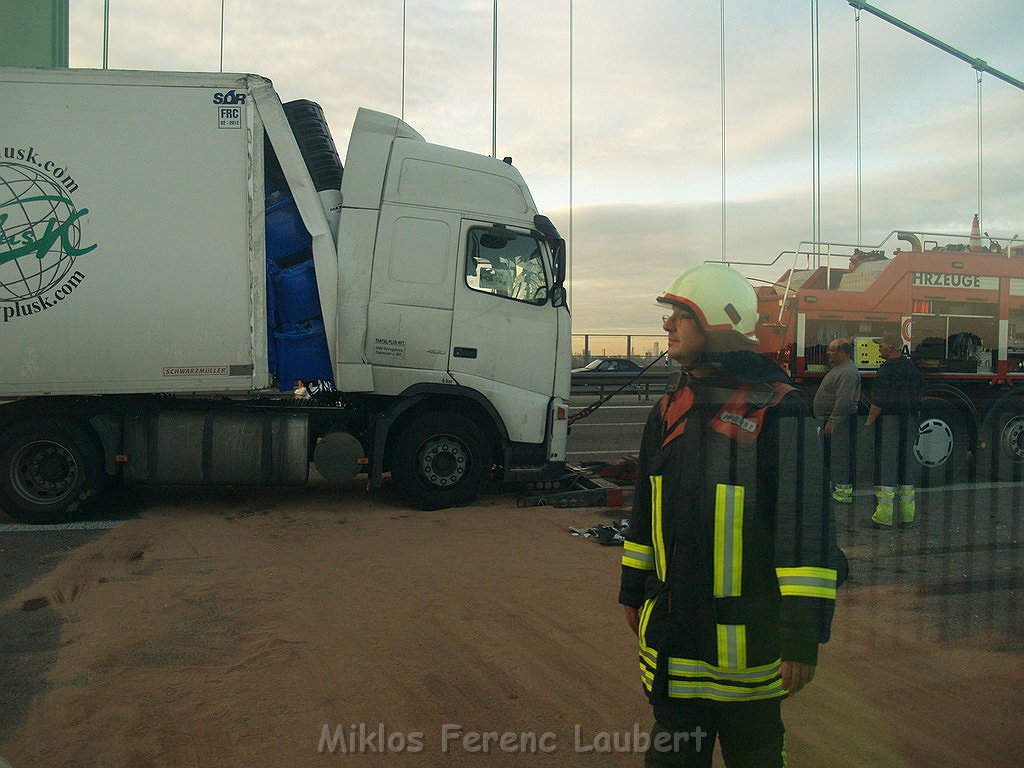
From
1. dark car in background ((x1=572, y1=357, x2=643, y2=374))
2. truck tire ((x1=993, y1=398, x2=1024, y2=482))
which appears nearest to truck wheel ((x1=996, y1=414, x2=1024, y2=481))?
truck tire ((x1=993, y1=398, x2=1024, y2=482))

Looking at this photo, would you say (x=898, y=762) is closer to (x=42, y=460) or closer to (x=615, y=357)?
(x=42, y=460)

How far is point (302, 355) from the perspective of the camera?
8031 millimetres

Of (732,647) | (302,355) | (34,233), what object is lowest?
(732,647)

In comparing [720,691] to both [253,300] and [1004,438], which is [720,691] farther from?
[1004,438]

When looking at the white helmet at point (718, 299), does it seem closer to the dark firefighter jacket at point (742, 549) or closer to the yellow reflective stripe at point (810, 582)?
the dark firefighter jacket at point (742, 549)

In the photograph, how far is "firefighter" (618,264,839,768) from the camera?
221 centimetres

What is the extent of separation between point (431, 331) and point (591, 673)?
15.0 feet

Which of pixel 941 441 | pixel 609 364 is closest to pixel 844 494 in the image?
pixel 941 441

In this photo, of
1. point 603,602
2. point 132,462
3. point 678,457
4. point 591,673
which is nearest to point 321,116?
point 132,462

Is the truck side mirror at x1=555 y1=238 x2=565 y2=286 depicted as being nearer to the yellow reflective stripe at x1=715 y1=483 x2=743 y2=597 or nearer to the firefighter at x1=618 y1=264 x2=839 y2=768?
the firefighter at x1=618 y1=264 x2=839 y2=768

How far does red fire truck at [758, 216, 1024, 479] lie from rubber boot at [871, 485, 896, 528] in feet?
8.43

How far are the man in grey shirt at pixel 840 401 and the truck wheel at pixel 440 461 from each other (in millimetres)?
3730

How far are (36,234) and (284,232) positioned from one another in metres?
2.14

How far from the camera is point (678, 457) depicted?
2357mm
